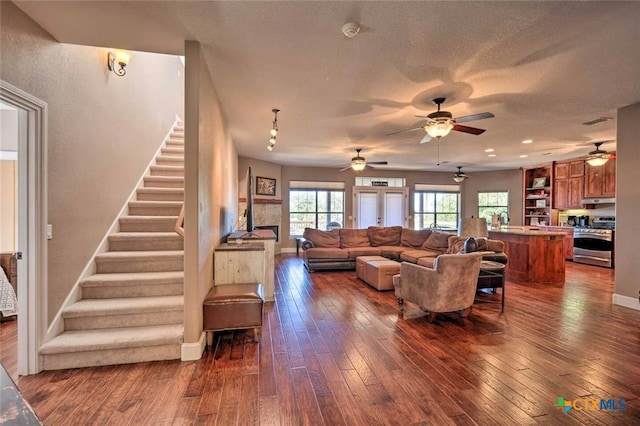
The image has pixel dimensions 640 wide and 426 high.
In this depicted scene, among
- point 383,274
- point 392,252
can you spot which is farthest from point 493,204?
point 383,274

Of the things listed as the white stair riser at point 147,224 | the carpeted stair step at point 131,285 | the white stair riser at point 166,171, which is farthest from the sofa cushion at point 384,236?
the carpeted stair step at point 131,285

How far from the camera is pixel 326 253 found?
20.9 feet

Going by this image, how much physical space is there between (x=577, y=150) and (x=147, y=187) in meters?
9.00

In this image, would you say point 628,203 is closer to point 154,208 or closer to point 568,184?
point 568,184

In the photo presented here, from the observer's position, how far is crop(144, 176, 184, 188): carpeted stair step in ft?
14.5

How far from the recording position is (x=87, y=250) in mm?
2984

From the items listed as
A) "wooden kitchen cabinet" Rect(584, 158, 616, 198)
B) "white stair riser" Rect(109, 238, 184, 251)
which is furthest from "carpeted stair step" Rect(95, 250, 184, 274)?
"wooden kitchen cabinet" Rect(584, 158, 616, 198)

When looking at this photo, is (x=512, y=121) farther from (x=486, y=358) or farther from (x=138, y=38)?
(x=138, y=38)

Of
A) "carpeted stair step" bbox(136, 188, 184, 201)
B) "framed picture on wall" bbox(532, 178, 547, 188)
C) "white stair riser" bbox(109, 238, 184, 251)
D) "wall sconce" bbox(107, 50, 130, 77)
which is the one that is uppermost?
"wall sconce" bbox(107, 50, 130, 77)

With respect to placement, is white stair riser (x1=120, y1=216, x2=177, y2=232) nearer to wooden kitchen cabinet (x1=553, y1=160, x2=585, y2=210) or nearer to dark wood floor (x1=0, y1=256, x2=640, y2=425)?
dark wood floor (x1=0, y1=256, x2=640, y2=425)

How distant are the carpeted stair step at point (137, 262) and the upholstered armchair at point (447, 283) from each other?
9.37 ft

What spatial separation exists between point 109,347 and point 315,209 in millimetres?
7627

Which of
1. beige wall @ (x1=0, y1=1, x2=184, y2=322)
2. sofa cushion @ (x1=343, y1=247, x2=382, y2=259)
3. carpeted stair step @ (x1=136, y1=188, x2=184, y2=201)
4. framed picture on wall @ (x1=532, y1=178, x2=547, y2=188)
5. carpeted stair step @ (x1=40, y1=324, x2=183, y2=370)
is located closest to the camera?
beige wall @ (x1=0, y1=1, x2=184, y2=322)

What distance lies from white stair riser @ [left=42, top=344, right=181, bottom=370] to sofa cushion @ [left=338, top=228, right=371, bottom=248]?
15.5 feet
